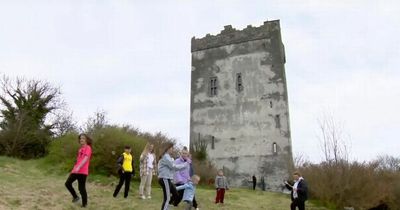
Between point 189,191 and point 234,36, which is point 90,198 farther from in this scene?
point 234,36

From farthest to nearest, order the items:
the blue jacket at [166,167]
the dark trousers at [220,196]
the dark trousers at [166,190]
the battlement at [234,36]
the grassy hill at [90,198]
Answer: the battlement at [234,36], the dark trousers at [220,196], the grassy hill at [90,198], the blue jacket at [166,167], the dark trousers at [166,190]

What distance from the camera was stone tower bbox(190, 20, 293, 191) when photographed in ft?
130

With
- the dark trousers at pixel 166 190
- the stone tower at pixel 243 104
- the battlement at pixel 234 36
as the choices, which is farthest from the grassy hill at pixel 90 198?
the battlement at pixel 234 36

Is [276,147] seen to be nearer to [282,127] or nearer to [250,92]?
[282,127]

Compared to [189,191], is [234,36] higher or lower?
→ higher

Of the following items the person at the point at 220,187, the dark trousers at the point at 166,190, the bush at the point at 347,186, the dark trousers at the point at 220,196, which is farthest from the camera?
the bush at the point at 347,186

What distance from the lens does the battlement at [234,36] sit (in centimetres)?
4260

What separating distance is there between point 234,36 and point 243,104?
700 centimetres

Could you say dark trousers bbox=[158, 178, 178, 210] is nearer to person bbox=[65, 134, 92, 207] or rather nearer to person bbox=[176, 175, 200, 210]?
person bbox=[176, 175, 200, 210]

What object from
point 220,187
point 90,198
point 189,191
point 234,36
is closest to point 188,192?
point 189,191

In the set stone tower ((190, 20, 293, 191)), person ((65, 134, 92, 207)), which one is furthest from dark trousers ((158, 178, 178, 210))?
stone tower ((190, 20, 293, 191))

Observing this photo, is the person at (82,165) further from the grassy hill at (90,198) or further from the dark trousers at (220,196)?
the dark trousers at (220,196)

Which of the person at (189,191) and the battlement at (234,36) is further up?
the battlement at (234,36)

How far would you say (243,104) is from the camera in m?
42.0
